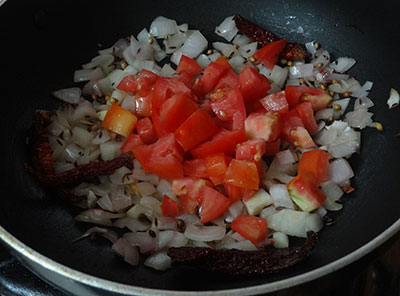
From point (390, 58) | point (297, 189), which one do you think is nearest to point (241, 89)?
point (297, 189)

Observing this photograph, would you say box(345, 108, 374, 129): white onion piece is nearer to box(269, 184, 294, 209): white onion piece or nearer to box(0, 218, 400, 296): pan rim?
box(269, 184, 294, 209): white onion piece

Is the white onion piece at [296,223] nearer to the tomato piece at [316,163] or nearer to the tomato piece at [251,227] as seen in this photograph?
the tomato piece at [251,227]

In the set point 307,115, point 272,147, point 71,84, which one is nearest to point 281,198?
point 272,147

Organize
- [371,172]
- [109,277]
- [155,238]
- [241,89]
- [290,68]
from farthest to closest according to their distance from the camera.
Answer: [290,68], [241,89], [371,172], [155,238], [109,277]

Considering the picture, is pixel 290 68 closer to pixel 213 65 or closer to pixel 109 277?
pixel 213 65

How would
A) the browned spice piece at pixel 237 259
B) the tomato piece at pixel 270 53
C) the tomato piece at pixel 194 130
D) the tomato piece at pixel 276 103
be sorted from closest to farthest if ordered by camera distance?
the browned spice piece at pixel 237 259 → the tomato piece at pixel 194 130 → the tomato piece at pixel 276 103 → the tomato piece at pixel 270 53

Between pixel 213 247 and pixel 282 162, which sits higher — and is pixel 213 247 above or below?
below

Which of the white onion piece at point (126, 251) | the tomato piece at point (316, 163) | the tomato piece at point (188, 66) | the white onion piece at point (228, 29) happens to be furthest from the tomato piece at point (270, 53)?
the white onion piece at point (126, 251)
